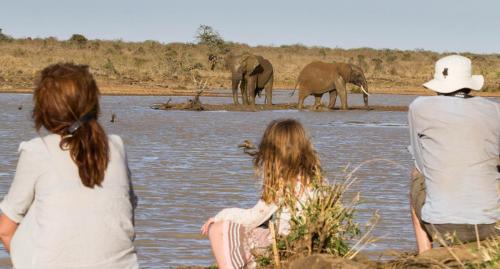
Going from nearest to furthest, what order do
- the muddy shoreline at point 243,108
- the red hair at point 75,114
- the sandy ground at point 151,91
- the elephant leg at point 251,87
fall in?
the red hair at point 75,114, the muddy shoreline at point 243,108, the elephant leg at point 251,87, the sandy ground at point 151,91

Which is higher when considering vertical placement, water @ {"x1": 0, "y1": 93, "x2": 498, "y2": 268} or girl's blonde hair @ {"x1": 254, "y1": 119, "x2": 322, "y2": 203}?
girl's blonde hair @ {"x1": 254, "y1": 119, "x2": 322, "y2": 203}

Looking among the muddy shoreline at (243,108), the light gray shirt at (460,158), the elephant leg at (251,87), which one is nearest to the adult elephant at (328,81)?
the muddy shoreline at (243,108)

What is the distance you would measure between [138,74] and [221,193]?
37925 mm

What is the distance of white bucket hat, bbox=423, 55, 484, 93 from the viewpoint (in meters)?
6.34

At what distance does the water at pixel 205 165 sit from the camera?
9.12 m

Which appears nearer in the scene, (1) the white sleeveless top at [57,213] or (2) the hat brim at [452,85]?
(1) the white sleeveless top at [57,213]

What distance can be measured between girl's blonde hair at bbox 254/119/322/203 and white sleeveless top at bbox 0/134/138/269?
201 cm

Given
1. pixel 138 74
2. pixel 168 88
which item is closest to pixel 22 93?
pixel 168 88

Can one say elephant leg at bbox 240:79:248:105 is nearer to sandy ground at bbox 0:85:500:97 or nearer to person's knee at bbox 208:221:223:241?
sandy ground at bbox 0:85:500:97

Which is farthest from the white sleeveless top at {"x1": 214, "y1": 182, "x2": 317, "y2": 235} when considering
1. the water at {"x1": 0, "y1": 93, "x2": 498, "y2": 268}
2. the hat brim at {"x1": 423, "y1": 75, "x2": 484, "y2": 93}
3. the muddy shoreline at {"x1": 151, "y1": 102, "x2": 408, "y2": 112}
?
the muddy shoreline at {"x1": 151, "y1": 102, "x2": 408, "y2": 112}

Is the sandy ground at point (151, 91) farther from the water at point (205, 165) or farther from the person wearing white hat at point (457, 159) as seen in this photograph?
the person wearing white hat at point (457, 159)

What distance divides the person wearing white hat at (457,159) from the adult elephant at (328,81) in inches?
1038

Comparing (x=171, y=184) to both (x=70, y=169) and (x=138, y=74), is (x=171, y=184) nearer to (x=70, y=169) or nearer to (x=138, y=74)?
(x=70, y=169)

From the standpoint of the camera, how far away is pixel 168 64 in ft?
170
